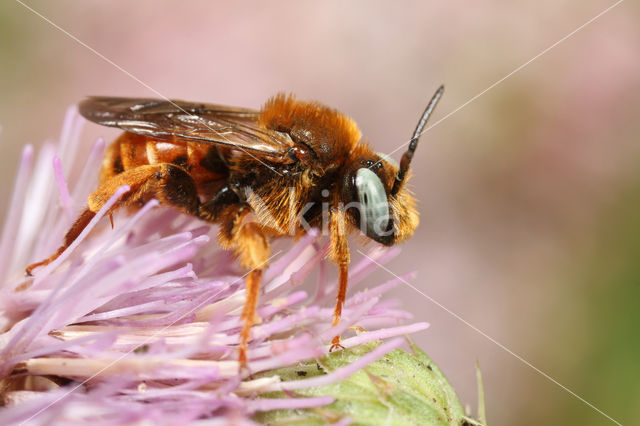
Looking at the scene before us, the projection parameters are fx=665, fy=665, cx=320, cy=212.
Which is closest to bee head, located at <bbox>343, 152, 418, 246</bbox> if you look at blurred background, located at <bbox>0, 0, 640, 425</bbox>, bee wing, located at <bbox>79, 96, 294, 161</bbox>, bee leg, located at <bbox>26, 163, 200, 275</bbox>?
bee wing, located at <bbox>79, 96, 294, 161</bbox>

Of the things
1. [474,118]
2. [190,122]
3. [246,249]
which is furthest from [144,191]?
[474,118]

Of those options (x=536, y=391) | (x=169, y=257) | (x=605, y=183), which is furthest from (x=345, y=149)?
(x=605, y=183)

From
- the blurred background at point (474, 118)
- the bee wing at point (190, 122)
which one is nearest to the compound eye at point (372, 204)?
the bee wing at point (190, 122)

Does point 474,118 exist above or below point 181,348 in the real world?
below

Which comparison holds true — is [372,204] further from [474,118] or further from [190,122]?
[474,118]

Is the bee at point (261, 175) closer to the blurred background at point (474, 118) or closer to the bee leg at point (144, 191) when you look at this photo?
the bee leg at point (144, 191)

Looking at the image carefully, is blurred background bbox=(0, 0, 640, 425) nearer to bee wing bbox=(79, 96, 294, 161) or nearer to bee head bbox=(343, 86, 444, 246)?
bee head bbox=(343, 86, 444, 246)
